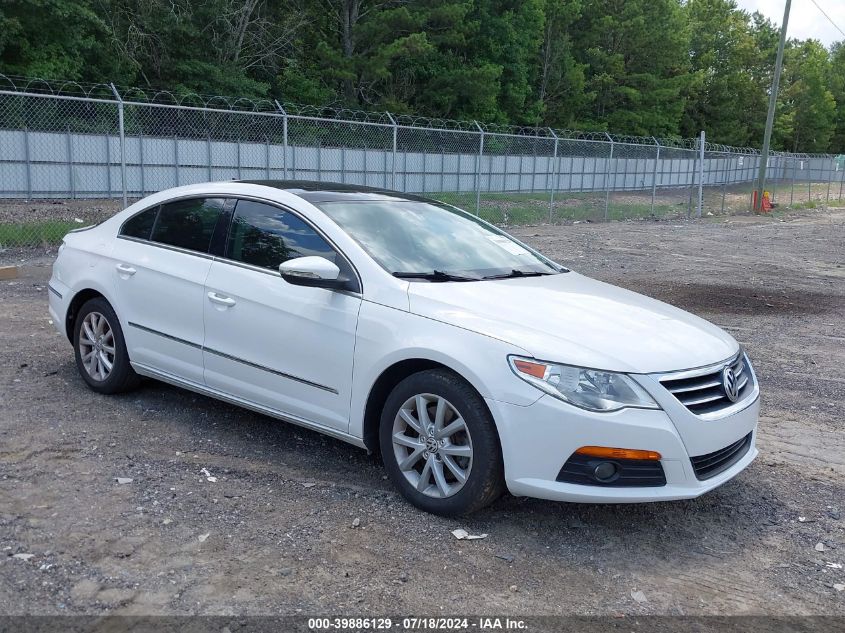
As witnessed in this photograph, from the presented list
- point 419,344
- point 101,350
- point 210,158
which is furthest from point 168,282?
point 210,158

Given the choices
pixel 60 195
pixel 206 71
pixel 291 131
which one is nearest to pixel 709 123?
pixel 206 71

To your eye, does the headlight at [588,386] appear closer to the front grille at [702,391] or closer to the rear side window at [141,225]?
the front grille at [702,391]

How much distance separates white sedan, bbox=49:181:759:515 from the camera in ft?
11.9

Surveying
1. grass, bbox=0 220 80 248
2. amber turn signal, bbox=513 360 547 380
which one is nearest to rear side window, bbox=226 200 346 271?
amber turn signal, bbox=513 360 547 380

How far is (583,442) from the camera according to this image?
357cm

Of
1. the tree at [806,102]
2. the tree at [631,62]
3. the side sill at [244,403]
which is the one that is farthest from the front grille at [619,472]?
the tree at [806,102]

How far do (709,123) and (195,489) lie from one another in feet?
233

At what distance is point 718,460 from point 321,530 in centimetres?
189

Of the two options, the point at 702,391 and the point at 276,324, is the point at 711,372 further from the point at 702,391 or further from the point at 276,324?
the point at 276,324

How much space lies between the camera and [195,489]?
13.9ft

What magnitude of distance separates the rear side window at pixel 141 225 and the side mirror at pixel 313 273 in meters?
1.68

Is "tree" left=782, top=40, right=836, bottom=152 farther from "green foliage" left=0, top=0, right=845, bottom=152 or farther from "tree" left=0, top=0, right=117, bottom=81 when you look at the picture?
"tree" left=0, top=0, right=117, bottom=81

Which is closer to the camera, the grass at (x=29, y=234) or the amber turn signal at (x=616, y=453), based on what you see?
the amber turn signal at (x=616, y=453)

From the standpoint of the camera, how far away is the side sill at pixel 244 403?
4332 millimetres
